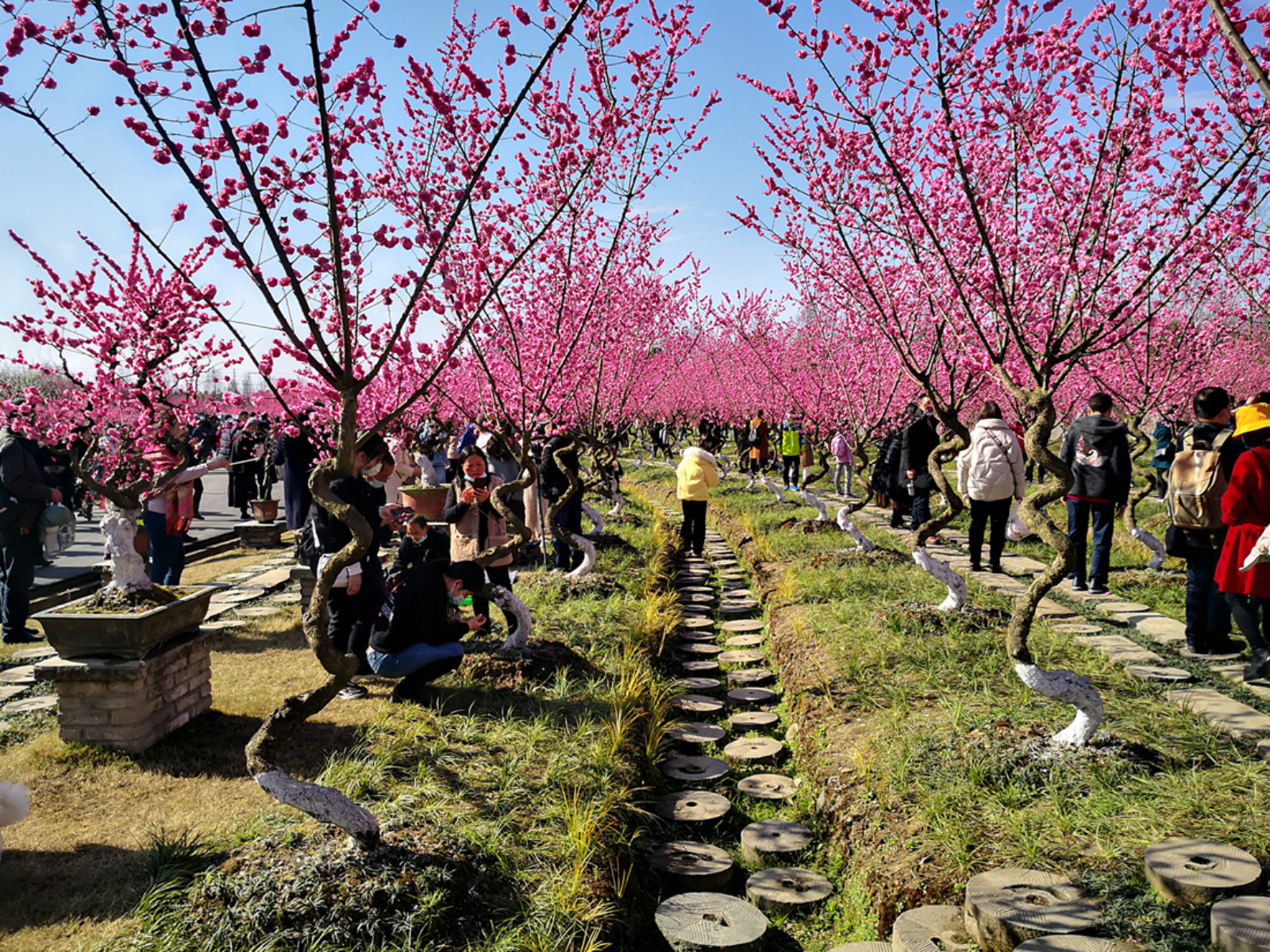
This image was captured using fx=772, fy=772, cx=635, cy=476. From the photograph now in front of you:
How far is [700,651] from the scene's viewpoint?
300 inches

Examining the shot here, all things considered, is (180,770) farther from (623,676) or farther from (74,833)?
(623,676)

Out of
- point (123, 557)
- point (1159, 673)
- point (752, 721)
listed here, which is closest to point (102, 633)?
point (123, 557)

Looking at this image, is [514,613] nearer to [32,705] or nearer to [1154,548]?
[32,705]

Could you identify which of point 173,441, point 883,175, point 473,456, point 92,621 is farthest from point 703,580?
point 92,621

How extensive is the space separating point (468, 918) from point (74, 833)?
7.37 feet

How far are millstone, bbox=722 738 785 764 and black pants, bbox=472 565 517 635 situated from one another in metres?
2.04

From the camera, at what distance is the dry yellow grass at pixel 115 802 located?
3.27 meters

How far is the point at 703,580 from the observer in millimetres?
10781

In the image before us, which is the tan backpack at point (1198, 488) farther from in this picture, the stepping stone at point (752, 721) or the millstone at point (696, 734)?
the millstone at point (696, 734)

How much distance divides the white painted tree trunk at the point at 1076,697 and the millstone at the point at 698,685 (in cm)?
301

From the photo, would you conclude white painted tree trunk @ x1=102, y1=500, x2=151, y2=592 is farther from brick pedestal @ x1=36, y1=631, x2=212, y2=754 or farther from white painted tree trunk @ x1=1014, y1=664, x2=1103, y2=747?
white painted tree trunk @ x1=1014, y1=664, x2=1103, y2=747

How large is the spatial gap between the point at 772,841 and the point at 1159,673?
A: 3160 mm

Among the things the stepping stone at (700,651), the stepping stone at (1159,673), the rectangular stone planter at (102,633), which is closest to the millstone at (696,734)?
the stepping stone at (700,651)

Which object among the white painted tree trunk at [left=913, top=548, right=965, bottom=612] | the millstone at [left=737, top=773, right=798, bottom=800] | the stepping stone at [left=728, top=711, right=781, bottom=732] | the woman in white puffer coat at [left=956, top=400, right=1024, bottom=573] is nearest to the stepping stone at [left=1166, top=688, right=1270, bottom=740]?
the white painted tree trunk at [left=913, top=548, right=965, bottom=612]
